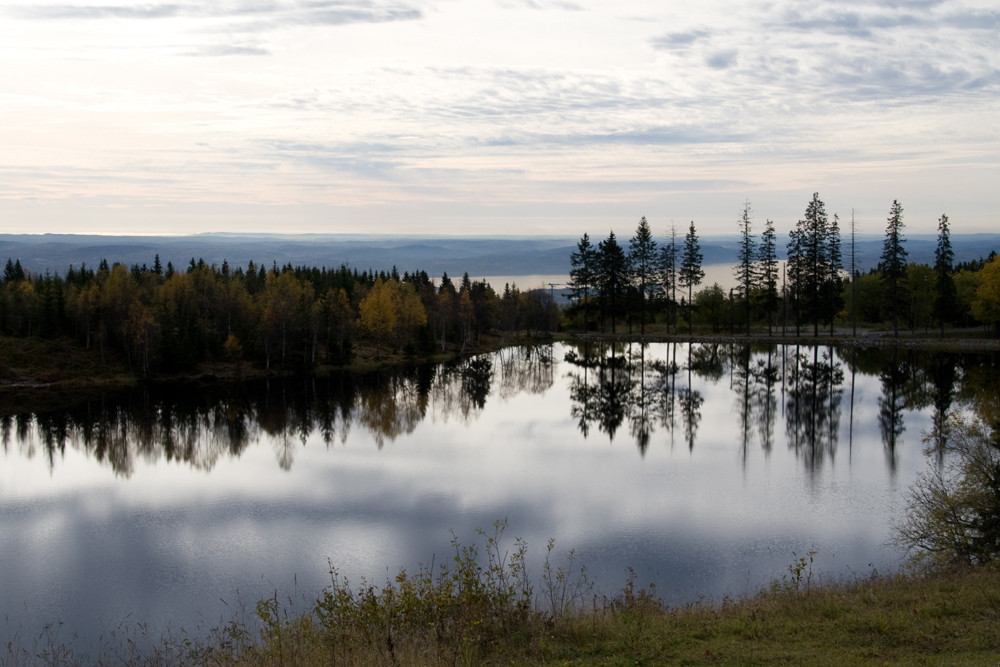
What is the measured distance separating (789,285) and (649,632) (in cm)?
6977

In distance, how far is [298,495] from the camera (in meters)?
23.7

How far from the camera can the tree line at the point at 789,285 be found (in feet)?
220

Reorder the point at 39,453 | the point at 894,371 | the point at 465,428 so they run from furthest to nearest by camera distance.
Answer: the point at 894,371 < the point at 465,428 < the point at 39,453

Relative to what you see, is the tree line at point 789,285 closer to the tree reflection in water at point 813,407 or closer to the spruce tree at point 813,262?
the spruce tree at point 813,262

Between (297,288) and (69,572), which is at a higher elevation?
(297,288)

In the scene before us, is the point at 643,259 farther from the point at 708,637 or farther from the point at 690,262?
the point at 708,637

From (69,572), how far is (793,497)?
1824 cm

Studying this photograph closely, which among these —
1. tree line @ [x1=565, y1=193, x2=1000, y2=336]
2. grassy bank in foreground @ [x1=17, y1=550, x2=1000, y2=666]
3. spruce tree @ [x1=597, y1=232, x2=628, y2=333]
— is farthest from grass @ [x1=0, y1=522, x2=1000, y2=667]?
spruce tree @ [x1=597, y1=232, x2=628, y2=333]

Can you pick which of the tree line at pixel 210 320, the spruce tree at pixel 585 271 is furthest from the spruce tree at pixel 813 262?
the tree line at pixel 210 320

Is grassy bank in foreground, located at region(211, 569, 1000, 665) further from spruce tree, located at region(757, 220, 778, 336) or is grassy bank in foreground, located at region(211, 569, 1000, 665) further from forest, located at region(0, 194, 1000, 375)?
spruce tree, located at region(757, 220, 778, 336)

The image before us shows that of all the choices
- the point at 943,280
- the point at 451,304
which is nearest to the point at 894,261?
the point at 943,280

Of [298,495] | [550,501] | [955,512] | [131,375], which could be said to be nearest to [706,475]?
[550,501]

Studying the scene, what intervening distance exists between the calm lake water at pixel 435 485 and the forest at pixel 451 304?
12.3m

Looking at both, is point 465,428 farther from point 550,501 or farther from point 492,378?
point 492,378
